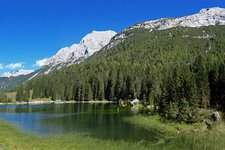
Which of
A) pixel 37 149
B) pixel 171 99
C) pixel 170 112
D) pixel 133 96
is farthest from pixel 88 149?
pixel 133 96

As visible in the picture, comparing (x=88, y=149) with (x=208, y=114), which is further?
(x=208, y=114)

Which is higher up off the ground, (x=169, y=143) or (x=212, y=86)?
(x=212, y=86)

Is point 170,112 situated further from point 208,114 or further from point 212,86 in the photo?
point 212,86

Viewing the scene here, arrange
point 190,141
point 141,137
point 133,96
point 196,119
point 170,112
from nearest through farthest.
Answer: point 190,141 < point 141,137 < point 196,119 < point 170,112 < point 133,96

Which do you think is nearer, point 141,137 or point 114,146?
point 114,146

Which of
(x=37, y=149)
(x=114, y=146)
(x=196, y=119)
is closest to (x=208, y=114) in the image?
(x=196, y=119)

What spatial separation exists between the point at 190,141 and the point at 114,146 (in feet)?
37.0

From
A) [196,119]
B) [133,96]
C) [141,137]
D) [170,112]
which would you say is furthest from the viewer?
[133,96]

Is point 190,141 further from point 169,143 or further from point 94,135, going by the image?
point 94,135

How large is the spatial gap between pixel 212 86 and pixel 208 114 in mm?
26710

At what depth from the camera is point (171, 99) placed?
83875mm

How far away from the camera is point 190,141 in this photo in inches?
1638

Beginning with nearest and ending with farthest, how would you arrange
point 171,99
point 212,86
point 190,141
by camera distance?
1. point 190,141
2. point 171,99
3. point 212,86

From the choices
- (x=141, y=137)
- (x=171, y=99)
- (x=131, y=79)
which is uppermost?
(x=131, y=79)
